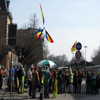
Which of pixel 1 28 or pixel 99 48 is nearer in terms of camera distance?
pixel 1 28

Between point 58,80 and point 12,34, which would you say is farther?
point 58,80

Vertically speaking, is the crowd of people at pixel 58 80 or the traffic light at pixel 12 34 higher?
the traffic light at pixel 12 34

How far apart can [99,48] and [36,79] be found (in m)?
94.3

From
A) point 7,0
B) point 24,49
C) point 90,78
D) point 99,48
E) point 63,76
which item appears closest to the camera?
point 63,76

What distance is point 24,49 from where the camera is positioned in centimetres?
3850

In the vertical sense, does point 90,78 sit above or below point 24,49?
below

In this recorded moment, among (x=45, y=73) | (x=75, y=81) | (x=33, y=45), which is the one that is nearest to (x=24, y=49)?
(x=33, y=45)

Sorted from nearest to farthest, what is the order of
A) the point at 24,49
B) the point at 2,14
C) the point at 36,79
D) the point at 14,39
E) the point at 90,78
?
the point at 14,39
the point at 36,79
the point at 90,78
the point at 24,49
the point at 2,14

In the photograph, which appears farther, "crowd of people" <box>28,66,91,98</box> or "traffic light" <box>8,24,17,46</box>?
"crowd of people" <box>28,66,91,98</box>

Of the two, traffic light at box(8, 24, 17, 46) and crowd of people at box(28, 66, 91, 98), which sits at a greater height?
traffic light at box(8, 24, 17, 46)

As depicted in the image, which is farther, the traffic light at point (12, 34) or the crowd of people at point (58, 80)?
the crowd of people at point (58, 80)

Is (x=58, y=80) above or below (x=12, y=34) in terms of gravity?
below

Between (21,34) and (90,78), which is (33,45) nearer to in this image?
(21,34)

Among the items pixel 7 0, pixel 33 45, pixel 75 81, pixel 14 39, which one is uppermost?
pixel 7 0
